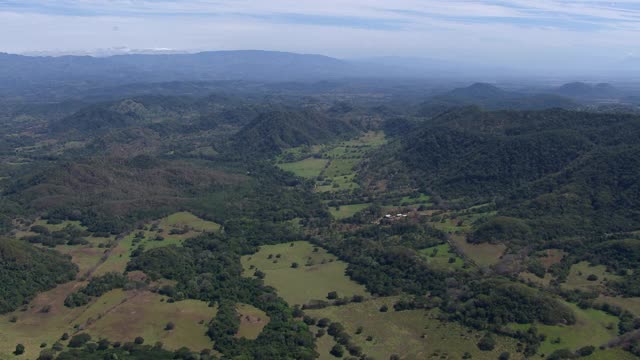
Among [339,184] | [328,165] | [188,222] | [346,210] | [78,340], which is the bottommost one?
[188,222]

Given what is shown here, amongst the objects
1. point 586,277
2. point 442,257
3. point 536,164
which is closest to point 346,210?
point 442,257

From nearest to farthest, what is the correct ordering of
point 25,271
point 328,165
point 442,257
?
1. point 25,271
2. point 442,257
3. point 328,165

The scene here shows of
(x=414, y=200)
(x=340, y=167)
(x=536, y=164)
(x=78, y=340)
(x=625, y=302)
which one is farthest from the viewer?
(x=340, y=167)

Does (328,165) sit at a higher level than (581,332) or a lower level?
lower

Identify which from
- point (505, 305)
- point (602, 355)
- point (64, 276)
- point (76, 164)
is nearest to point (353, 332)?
point (505, 305)

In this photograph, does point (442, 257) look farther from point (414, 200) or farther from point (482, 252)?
point (414, 200)

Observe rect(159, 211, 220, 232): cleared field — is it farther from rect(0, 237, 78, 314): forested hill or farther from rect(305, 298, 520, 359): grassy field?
rect(305, 298, 520, 359): grassy field

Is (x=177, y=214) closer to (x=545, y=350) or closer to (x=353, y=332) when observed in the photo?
(x=353, y=332)
